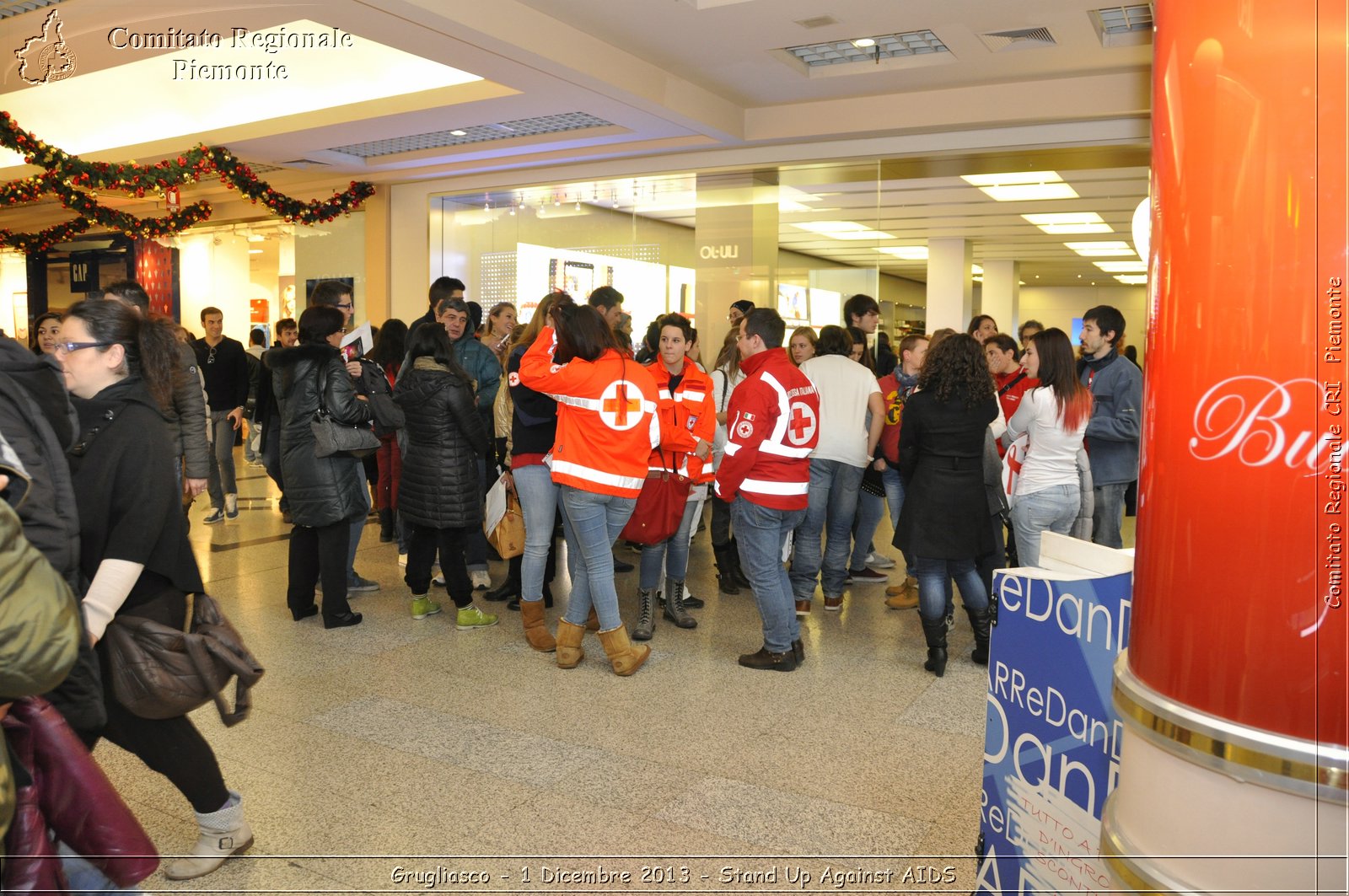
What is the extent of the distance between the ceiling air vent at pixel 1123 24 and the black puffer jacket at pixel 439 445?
491cm

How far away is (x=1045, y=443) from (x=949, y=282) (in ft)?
44.3

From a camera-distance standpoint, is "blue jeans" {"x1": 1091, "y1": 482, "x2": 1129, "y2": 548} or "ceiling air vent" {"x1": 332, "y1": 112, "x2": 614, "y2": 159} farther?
"ceiling air vent" {"x1": 332, "y1": 112, "x2": 614, "y2": 159}

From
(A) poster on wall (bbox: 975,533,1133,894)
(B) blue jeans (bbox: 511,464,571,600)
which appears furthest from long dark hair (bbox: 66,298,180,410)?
(A) poster on wall (bbox: 975,533,1133,894)

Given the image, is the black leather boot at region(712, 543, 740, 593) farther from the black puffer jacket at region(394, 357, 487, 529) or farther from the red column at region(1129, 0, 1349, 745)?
the red column at region(1129, 0, 1349, 745)

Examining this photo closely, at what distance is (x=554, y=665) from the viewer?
4.58 meters

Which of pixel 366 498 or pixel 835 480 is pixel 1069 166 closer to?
pixel 835 480

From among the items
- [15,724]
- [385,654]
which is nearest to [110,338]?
[15,724]

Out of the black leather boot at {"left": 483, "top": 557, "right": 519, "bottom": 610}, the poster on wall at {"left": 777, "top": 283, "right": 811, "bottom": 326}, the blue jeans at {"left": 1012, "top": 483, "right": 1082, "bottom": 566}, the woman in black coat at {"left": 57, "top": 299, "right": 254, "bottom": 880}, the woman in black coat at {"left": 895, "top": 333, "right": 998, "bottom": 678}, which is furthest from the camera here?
the poster on wall at {"left": 777, "top": 283, "right": 811, "bottom": 326}

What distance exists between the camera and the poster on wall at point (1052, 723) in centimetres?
195

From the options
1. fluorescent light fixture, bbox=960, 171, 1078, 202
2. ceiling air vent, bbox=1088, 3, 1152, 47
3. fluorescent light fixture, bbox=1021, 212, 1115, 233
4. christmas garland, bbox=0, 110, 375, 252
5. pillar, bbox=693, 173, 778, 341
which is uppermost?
fluorescent light fixture, bbox=1021, 212, 1115, 233

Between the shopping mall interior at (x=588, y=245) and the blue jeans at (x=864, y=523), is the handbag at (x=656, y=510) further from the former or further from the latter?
the blue jeans at (x=864, y=523)

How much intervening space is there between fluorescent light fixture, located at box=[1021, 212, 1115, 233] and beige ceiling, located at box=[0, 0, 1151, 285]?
2594mm

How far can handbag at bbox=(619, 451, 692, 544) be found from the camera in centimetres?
474

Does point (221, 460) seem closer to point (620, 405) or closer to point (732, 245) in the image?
point (732, 245)
